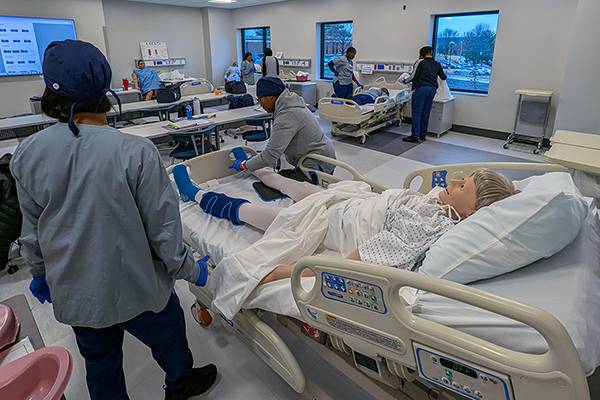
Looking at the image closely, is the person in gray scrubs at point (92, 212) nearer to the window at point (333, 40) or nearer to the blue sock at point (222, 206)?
the blue sock at point (222, 206)

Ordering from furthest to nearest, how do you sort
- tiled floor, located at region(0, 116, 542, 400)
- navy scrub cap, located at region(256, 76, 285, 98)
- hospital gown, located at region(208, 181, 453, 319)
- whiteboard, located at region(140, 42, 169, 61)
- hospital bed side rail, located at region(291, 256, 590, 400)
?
whiteboard, located at region(140, 42, 169, 61), navy scrub cap, located at region(256, 76, 285, 98), tiled floor, located at region(0, 116, 542, 400), hospital gown, located at region(208, 181, 453, 319), hospital bed side rail, located at region(291, 256, 590, 400)

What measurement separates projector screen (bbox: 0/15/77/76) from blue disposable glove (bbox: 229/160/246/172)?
19.6 ft

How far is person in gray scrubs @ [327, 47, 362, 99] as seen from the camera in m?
6.47

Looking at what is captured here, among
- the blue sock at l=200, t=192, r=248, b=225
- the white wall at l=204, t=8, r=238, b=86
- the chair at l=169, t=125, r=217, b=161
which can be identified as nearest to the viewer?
the blue sock at l=200, t=192, r=248, b=225

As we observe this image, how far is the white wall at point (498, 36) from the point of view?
5.08m

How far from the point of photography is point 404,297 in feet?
3.82

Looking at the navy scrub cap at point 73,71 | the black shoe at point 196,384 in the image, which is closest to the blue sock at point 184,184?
the black shoe at point 196,384

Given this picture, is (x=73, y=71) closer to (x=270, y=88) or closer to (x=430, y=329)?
(x=430, y=329)

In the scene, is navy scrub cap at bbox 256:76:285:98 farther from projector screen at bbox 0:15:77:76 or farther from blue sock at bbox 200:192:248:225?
projector screen at bbox 0:15:77:76

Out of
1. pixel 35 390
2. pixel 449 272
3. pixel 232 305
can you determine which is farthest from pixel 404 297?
pixel 35 390

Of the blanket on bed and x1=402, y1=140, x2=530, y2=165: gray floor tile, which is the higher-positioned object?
the blanket on bed

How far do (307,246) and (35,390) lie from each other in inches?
47.7

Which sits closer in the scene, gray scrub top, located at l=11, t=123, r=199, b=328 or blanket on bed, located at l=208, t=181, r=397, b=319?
gray scrub top, located at l=11, t=123, r=199, b=328

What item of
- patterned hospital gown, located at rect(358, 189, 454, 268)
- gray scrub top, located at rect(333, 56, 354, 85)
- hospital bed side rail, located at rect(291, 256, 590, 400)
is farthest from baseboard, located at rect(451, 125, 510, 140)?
hospital bed side rail, located at rect(291, 256, 590, 400)
